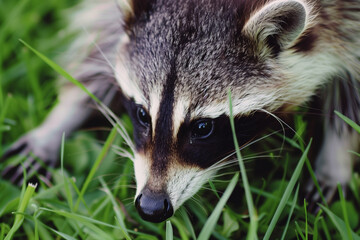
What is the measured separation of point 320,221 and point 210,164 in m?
0.69

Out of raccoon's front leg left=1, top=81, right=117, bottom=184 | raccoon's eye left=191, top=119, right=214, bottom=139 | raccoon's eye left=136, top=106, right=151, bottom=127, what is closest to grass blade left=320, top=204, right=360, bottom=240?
raccoon's eye left=191, top=119, right=214, bottom=139

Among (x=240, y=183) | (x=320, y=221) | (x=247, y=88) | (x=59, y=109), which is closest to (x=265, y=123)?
(x=247, y=88)

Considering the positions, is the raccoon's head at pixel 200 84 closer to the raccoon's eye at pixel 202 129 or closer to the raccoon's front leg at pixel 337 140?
the raccoon's eye at pixel 202 129

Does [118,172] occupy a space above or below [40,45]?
below

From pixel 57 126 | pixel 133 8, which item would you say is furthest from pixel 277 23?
pixel 57 126

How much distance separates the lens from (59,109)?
10.6 ft

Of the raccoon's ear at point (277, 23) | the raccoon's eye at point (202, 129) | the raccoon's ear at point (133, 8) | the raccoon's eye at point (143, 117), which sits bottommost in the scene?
the raccoon's eye at point (202, 129)

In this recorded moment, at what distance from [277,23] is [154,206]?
102 cm

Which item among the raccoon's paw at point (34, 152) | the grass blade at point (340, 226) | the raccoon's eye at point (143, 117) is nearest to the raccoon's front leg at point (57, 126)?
the raccoon's paw at point (34, 152)

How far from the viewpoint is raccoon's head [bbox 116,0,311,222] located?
2.22 meters

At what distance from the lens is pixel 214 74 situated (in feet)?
7.46

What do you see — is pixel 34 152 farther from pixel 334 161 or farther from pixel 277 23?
pixel 334 161

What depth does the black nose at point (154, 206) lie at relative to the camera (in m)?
2.17

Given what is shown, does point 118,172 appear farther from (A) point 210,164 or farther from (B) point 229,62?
(B) point 229,62
